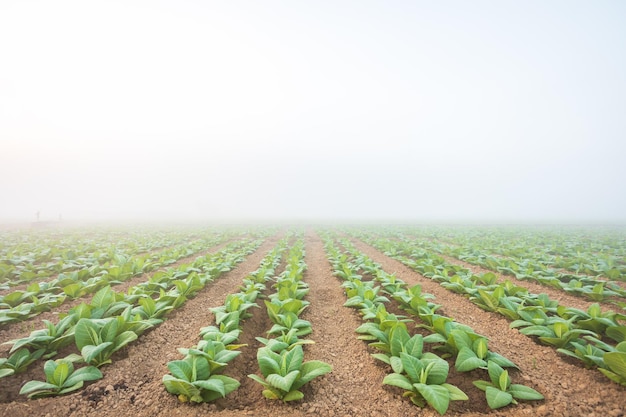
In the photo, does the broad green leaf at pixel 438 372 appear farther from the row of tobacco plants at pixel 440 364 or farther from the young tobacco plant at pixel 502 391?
the young tobacco plant at pixel 502 391

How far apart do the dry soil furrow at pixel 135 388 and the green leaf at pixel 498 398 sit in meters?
2.66

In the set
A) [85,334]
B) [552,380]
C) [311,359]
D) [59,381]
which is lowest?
[311,359]

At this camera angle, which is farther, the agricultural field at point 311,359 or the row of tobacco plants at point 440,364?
the agricultural field at point 311,359

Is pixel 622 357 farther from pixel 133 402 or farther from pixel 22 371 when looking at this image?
pixel 22 371

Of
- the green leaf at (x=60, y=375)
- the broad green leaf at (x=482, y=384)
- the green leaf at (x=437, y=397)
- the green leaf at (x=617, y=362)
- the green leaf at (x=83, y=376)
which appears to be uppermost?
the green leaf at (x=617, y=362)

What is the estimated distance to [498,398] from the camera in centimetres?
237

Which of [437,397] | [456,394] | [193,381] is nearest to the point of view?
[437,397]

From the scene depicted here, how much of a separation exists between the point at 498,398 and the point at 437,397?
652 mm

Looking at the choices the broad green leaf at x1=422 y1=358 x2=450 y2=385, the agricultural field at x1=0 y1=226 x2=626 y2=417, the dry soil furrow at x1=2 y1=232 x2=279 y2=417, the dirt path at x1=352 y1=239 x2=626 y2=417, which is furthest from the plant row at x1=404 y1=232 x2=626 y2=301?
the dry soil furrow at x1=2 y1=232 x2=279 y2=417

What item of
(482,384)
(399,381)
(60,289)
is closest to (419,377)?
(399,381)

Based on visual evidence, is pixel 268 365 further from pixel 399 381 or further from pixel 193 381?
pixel 399 381

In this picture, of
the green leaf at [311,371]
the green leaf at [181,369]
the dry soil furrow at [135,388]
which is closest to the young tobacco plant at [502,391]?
the green leaf at [311,371]

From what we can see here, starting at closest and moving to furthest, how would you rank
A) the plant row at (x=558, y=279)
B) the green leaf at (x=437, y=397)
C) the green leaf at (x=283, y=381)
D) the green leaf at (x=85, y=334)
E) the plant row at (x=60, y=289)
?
the green leaf at (x=437, y=397)
the green leaf at (x=283, y=381)
the green leaf at (x=85, y=334)
the plant row at (x=60, y=289)
the plant row at (x=558, y=279)

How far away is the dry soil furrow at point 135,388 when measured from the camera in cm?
245
